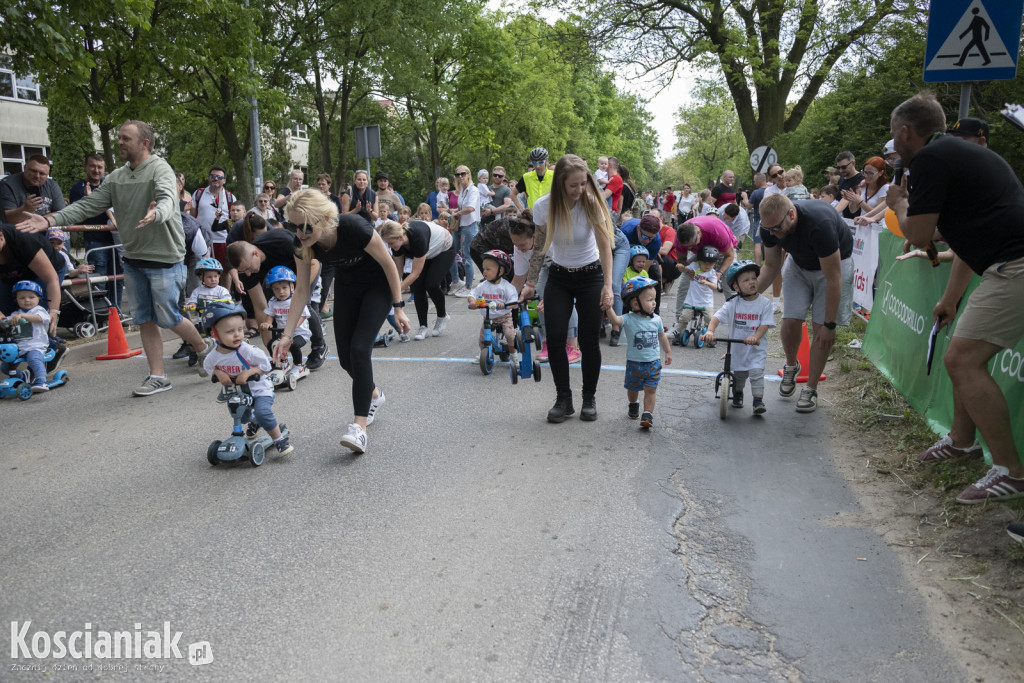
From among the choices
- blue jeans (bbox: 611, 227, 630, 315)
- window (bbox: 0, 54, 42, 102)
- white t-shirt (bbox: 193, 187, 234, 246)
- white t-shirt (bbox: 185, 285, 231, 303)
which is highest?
window (bbox: 0, 54, 42, 102)

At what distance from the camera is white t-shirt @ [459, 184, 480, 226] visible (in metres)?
15.0

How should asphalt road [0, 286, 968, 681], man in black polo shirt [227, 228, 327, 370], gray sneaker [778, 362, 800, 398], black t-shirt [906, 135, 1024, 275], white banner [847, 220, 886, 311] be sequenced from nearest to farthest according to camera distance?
asphalt road [0, 286, 968, 681] < black t-shirt [906, 135, 1024, 275] < gray sneaker [778, 362, 800, 398] < man in black polo shirt [227, 228, 327, 370] < white banner [847, 220, 886, 311]

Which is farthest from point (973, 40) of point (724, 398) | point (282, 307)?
point (282, 307)

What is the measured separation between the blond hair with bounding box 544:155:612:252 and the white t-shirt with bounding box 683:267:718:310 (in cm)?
393

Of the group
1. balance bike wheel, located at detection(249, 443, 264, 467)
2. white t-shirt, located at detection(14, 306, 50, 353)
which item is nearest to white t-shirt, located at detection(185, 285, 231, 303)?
white t-shirt, located at detection(14, 306, 50, 353)

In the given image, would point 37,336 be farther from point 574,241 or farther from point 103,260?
point 574,241

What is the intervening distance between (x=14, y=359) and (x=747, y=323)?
6.90 m

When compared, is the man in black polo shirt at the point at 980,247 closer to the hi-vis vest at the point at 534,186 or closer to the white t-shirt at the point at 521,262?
the white t-shirt at the point at 521,262

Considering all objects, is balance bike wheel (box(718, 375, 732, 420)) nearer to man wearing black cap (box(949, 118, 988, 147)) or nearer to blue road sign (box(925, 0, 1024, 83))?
man wearing black cap (box(949, 118, 988, 147))

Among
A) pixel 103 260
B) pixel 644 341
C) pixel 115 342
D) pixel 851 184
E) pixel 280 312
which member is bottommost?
pixel 115 342

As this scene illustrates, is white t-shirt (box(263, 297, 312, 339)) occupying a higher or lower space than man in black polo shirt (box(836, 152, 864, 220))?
lower

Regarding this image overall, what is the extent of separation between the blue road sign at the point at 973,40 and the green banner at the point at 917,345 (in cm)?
137

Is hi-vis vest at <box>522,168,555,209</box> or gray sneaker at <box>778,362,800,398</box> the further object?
hi-vis vest at <box>522,168,555,209</box>

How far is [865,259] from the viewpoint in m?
10.4
